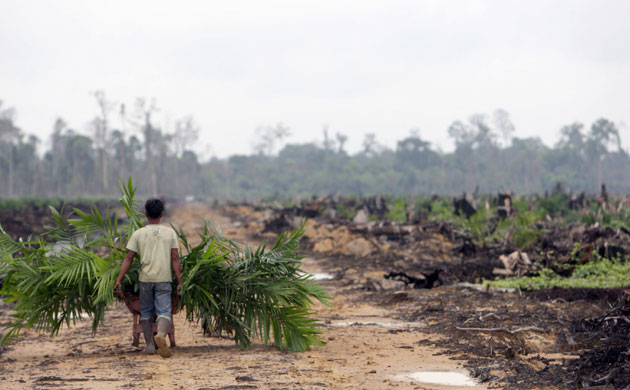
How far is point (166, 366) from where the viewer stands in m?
5.86

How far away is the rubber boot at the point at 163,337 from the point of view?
6168mm

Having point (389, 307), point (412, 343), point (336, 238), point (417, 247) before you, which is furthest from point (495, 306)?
point (336, 238)

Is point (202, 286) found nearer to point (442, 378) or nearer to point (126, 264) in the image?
point (126, 264)

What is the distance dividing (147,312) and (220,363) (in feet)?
3.39

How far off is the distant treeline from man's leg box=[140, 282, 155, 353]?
79879mm

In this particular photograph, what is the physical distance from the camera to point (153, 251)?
6.42m

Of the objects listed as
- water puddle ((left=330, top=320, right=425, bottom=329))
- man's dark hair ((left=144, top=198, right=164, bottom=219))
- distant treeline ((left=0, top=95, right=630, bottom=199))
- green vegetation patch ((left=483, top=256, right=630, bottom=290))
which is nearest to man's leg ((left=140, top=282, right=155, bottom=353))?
man's dark hair ((left=144, top=198, right=164, bottom=219))

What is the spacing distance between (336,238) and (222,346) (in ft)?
48.9

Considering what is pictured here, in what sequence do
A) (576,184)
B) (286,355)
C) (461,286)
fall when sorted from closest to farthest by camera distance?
(286,355)
(461,286)
(576,184)

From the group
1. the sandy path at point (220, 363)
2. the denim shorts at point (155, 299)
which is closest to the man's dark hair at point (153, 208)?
the denim shorts at point (155, 299)

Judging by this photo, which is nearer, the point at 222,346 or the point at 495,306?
the point at 222,346

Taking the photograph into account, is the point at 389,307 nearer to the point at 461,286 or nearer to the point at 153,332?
the point at 461,286

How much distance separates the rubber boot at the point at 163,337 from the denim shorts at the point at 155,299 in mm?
60

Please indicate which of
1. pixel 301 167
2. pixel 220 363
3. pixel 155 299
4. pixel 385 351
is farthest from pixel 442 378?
pixel 301 167
